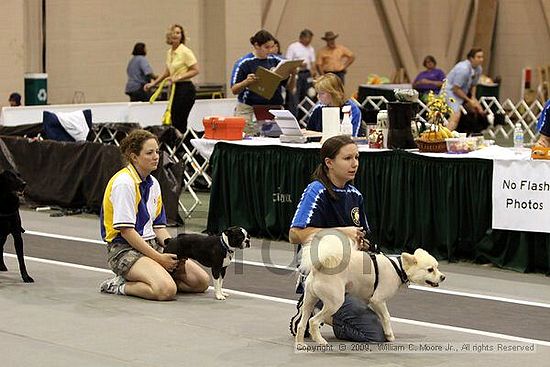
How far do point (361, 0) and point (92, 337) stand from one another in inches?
629

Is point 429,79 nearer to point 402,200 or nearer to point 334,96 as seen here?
point 334,96

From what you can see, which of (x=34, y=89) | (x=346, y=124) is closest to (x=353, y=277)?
(x=346, y=124)

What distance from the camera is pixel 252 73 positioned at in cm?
1065

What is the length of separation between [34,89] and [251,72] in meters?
6.64

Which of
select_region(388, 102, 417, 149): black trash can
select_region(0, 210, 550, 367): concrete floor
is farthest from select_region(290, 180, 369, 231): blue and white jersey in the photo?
select_region(388, 102, 417, 149): black trash can

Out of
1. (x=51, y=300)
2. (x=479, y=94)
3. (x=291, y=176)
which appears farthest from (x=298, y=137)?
(x=479, y=94)

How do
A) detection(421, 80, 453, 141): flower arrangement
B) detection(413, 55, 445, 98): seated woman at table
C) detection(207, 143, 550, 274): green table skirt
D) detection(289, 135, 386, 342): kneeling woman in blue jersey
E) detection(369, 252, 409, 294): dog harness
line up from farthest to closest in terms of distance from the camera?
detection(413, 55, 445, 98): seated woman at table → detection(421, 80, 453, 141): flower arrangement → detection(207, 143, 550, 274): green table skirt → detection(289, 135, 386, 342): kneeling woman in blue jersey → detection(369, 252, 409, 294): dog harness

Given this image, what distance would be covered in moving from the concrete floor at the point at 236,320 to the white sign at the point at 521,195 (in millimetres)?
344

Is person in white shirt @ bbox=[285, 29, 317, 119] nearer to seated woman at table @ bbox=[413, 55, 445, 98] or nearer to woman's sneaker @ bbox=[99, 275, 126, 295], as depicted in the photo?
seated woman at table @ bbox=[413, 55, 445, 98]

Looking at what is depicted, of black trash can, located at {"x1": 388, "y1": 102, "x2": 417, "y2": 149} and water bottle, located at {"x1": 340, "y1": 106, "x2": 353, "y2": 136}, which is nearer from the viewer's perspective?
black trash can, located at {"x1": 388, "y1": 102, "x2": 417, "y2": 149}

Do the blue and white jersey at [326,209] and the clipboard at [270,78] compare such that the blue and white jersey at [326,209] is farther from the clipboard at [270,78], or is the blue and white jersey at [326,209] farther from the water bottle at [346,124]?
the clipboard at [270,78]

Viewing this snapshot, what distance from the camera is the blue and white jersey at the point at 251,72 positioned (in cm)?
1067

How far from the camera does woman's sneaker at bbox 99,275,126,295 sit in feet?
22.6

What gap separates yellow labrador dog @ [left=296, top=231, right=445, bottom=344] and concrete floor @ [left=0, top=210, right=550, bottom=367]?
0.71 ft
